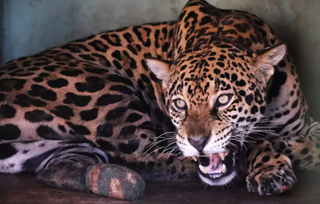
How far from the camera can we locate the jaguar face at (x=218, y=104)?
4.22 meters

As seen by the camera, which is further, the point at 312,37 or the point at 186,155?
the point at 312,37

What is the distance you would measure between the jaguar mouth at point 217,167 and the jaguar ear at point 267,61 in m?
0.62

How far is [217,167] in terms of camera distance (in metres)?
4.43

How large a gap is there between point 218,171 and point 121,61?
5.74 feet

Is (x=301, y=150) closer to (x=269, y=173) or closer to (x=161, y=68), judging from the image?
(x=269, y=173)

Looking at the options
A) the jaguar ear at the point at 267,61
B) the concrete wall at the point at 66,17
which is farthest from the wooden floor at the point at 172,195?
the concrete wall at the point at 66,17

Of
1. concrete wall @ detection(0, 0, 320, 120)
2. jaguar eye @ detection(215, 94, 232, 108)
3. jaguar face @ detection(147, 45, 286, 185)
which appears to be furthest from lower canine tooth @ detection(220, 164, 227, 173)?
concrete wall @ detection(0, 0, 320, 120)

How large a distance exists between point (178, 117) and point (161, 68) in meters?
0.50

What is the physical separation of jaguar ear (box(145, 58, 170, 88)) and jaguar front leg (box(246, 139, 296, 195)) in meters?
0.89

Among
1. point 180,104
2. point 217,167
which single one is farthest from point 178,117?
point 217,167

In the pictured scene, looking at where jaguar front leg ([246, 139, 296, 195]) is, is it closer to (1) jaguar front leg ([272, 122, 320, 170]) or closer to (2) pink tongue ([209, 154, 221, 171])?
(2) pink tongue ([209, 154, 221, 171])

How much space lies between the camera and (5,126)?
4.66m

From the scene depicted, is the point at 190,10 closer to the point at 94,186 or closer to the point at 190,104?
the point at 190,104

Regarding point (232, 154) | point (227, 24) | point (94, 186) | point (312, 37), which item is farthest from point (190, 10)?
point (94, 186)
